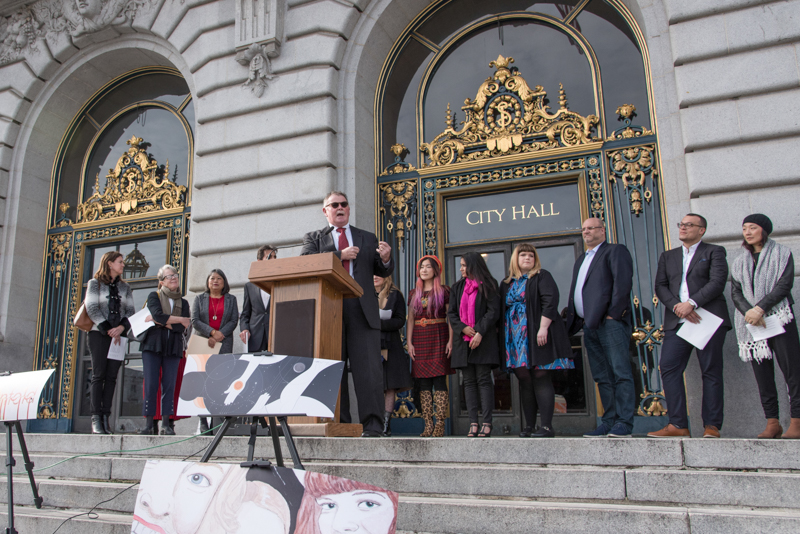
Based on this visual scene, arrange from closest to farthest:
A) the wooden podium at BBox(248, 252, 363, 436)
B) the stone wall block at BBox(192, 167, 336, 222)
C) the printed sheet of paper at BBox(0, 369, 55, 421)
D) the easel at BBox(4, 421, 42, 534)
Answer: the easel at BBox(4, 421, 42, 534), the printed sheet of paper at BBox(0, 369, 55, 421), the wooden podium at BBox(248, 252, 363, 436), the stone wall block at BBox(192, 167, 336, 222)

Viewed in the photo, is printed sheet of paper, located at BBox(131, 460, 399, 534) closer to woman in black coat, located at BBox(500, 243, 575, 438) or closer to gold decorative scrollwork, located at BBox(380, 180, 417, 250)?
woman in black coat, located at BBox(500, 243, 575, 438)

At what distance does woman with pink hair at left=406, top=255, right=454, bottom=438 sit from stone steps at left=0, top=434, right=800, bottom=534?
2302 mm

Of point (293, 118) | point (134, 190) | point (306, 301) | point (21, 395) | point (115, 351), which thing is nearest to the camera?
point (21, 395)

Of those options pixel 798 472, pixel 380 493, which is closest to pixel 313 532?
pixel 380 493

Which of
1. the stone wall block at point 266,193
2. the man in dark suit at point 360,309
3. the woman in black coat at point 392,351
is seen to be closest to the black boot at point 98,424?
the man in dark suit at point 360,309

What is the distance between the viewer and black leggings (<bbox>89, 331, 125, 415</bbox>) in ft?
24.3

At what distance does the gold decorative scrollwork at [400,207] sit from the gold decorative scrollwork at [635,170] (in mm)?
2974

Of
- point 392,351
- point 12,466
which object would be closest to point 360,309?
point 392,351

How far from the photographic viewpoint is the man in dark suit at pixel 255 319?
7711 mm

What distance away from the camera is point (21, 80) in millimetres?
12031

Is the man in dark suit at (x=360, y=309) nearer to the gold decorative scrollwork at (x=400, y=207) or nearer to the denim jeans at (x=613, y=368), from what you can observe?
the denim jeans at (x=613, y=368)

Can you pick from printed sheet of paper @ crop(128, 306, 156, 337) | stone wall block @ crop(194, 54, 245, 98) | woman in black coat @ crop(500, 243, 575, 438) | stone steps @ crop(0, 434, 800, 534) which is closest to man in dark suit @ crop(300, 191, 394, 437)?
stone steps @ crop(0, 434, 800, 534)

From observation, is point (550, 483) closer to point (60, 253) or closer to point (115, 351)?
point (115, 351)

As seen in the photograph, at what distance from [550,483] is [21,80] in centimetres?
1263
